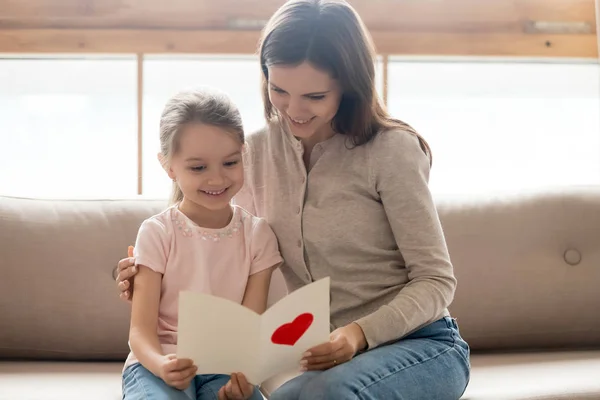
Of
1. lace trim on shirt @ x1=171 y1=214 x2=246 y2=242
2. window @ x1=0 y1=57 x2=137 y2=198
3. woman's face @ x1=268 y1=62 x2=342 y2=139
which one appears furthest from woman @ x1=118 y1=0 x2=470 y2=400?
window @ x1=0 y1=57 x2=137 y2=198

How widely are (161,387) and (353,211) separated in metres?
0.52

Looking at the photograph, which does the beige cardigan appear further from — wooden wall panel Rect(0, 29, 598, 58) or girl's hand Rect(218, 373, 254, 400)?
wooden wall panel Rect(0, 29, 598, 58)

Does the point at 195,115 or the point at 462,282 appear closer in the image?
the point at 195,115

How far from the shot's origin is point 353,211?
170cm

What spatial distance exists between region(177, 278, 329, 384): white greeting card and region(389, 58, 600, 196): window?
1.63m

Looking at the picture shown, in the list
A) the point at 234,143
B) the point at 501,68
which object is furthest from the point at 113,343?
the point at 501,68

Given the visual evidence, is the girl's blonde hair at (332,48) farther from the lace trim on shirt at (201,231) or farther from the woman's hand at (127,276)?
the woman's hand at (127,276)

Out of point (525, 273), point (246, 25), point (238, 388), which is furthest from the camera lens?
point (246, 25)

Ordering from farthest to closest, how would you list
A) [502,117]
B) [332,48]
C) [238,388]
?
1. [502,117]
2. [332,48]
3. [238,388]

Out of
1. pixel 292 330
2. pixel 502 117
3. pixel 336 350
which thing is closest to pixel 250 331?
pixel 292 330

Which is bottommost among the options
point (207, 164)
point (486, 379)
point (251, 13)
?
point (486, 379)

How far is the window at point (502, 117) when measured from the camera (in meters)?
2.97

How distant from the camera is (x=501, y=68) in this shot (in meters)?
3.00

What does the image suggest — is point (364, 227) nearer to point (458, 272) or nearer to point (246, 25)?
point (458, 272)
